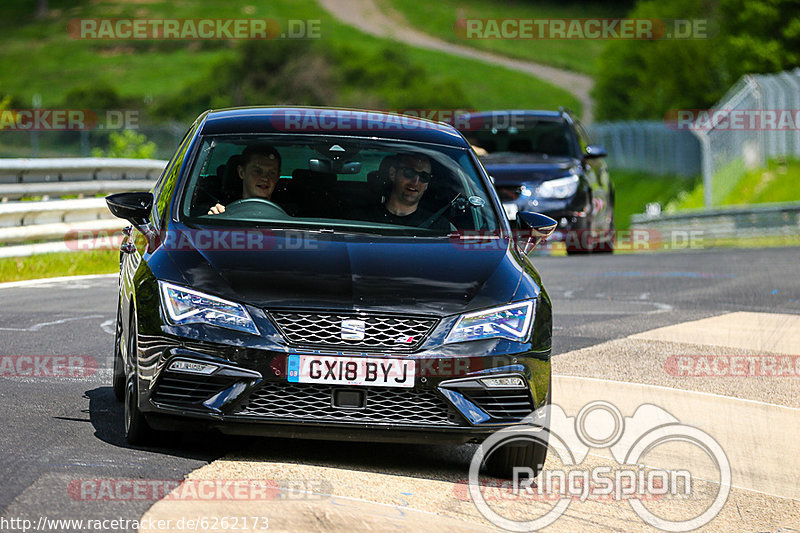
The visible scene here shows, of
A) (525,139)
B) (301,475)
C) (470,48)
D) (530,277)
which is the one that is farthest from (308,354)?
(470,48)

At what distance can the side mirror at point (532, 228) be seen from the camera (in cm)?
762

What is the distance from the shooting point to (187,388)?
6094 millimetres

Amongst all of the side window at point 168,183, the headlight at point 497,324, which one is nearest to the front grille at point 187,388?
the headlight at point 497,324

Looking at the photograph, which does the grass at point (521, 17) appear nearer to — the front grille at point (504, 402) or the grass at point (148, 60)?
the grass at point (148, 60)

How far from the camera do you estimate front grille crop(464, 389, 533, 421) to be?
20.4 ft

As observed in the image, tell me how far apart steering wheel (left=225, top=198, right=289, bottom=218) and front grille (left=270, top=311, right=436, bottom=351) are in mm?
1189

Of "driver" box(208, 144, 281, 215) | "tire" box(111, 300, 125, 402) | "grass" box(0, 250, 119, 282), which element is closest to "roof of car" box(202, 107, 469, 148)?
"driver" box(208, 144, 281, 215)

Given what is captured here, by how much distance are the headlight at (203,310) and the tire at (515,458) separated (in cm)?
128

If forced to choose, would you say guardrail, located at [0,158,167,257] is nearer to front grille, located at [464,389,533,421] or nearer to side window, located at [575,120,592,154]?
side window, located at [575,120,592,154]

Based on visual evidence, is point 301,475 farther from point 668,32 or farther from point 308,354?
point 668,32

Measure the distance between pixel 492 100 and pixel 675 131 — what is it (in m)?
56.5

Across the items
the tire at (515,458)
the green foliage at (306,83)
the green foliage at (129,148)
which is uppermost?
the green foliage at (306,83)

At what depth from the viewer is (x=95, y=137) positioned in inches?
1275

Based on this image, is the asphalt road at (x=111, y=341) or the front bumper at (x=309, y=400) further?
the front bumper at (x=309, y=400)
